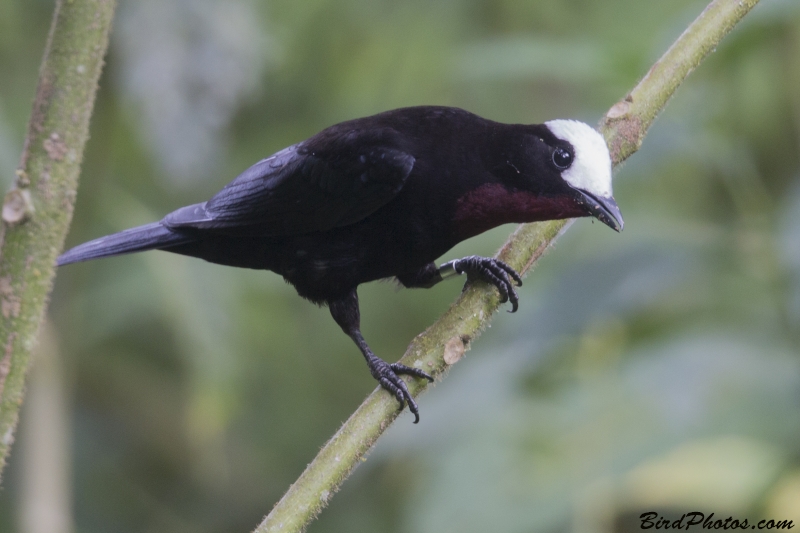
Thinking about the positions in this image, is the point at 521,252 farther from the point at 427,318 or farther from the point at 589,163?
the point at 427,318

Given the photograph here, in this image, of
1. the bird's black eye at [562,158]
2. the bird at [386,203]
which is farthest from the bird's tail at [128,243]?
the bird's black eye at [562,158]

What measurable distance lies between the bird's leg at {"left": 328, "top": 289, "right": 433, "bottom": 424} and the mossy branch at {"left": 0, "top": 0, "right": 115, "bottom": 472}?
845mm

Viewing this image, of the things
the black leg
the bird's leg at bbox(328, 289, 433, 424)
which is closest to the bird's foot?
the bird's leg at bbox(328, 289, 433, 424)

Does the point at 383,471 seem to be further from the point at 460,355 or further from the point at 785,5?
the point at 785,5

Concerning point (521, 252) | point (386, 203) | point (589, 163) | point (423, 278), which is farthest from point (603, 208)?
point (423, 278)

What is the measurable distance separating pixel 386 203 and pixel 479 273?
1.15 feet

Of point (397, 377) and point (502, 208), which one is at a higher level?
point (502, 208)

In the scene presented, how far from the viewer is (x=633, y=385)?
9.39 feet

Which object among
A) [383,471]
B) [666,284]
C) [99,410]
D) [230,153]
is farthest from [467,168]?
[99,410]

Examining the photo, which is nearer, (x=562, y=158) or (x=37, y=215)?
(x=37, y=215)

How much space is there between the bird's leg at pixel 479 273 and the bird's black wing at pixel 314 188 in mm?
319

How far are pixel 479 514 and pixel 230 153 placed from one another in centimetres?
224

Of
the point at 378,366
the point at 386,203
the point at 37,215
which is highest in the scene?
the point at 386,203

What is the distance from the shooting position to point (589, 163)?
7.47ft
